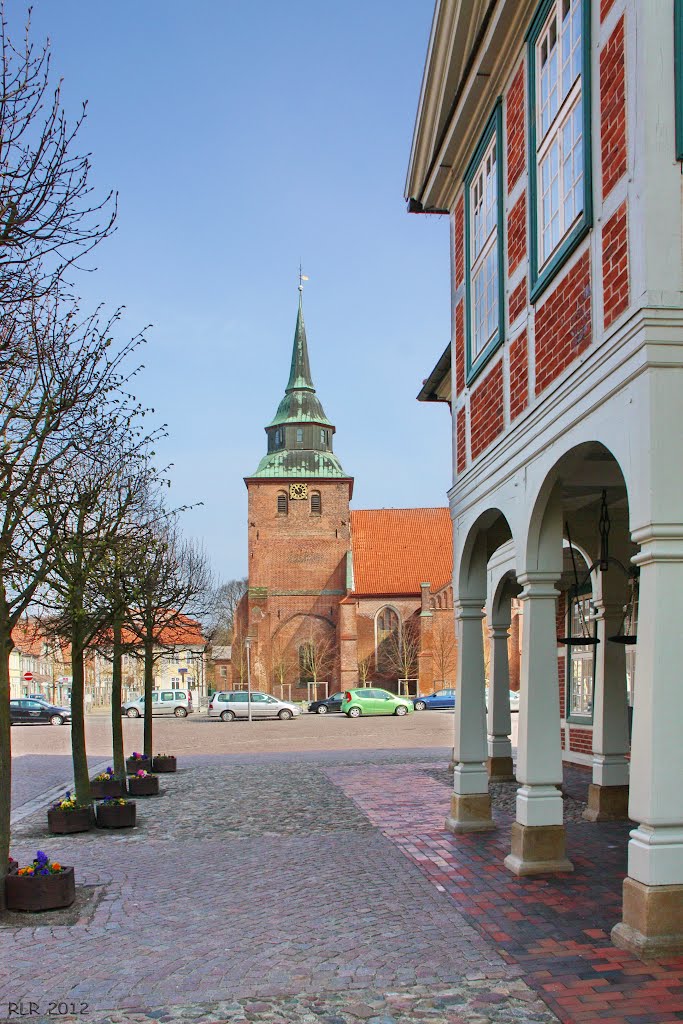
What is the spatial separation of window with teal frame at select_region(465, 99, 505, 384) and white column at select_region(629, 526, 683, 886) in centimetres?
376

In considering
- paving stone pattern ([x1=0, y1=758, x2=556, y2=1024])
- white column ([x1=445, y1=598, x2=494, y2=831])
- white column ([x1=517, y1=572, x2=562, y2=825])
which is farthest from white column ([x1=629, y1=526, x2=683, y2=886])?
white column ([x1=445, y1=598, x2=494, y2=831])

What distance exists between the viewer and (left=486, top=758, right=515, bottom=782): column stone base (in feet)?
54.6

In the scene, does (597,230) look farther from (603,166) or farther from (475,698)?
(475,698)

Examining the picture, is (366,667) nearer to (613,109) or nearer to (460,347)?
(460,347)

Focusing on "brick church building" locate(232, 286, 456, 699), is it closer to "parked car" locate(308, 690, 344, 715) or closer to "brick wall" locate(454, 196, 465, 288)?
"parked car" locate(308, 690, 344, 715)

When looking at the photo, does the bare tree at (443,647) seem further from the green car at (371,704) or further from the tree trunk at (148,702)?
the tree trunk at (148,702)

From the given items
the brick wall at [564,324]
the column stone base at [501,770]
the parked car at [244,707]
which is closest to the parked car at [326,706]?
the parked car at [244,707]

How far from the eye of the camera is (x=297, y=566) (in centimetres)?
6756

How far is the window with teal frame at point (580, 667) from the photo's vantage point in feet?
55.7

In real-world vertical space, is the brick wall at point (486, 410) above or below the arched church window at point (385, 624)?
above

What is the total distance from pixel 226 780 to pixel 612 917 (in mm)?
12338

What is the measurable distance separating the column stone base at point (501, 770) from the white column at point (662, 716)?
10909 millimetres

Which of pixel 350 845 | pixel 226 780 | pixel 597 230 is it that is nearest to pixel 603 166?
pixel 597 230

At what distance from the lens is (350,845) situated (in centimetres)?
1077
